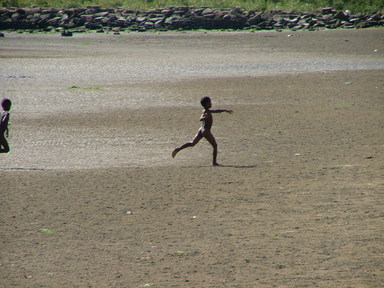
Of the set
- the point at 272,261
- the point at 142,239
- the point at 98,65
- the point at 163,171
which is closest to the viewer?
the point at 272,261

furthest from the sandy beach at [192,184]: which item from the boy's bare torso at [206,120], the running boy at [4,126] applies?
the boy's bare torso at [206,120]

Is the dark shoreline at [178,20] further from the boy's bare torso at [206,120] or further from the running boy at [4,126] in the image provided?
the running boy at [4,126]

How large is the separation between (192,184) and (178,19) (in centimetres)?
3283

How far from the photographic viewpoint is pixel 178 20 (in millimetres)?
41531

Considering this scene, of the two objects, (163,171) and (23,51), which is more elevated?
(163,171)

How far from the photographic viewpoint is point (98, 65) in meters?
26.7

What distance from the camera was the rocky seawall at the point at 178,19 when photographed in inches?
1593

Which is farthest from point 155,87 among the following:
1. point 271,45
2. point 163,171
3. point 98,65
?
point 271,45

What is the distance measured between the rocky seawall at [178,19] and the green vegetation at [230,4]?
7.51 feet

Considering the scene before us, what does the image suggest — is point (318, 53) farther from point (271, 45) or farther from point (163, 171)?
point (163, 171)

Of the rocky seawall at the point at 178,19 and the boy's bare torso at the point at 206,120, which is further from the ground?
the boy's bare torso at the point at 206,120

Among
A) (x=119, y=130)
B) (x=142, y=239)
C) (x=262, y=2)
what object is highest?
(x=142, y=239)

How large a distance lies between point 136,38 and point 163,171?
27.2m

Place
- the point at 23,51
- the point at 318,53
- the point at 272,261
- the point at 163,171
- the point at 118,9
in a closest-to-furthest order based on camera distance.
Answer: the point at 272,261 → the point at 163,171 → the point at 318,53 → the point at 23,51 → the point at 118,9
